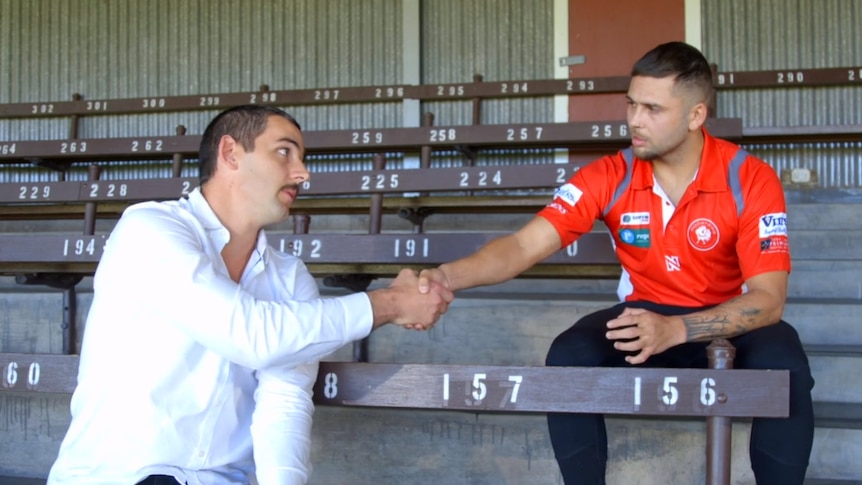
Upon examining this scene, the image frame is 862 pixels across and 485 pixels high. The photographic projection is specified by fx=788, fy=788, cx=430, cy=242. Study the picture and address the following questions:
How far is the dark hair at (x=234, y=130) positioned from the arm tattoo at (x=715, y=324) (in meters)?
0.90

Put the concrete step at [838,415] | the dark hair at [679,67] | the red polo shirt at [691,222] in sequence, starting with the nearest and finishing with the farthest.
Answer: the red polo shirt at [691,222]
the dark hair at [679,67]
the concrete step at [838,415]

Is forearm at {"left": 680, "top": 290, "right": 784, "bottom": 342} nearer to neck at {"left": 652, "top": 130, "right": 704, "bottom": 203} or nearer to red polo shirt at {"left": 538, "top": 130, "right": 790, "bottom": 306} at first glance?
red polo shirt at {"left": 538, "top": 130, "right": 790, "bottom": 306}

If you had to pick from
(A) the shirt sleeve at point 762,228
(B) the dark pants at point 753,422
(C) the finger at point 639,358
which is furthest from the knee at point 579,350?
(A) the shirt sleeve at point 762,228

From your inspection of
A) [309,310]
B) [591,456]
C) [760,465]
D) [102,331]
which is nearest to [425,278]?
[309,310]

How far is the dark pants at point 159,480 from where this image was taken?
48.8 inches

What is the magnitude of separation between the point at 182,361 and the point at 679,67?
49.5 inches

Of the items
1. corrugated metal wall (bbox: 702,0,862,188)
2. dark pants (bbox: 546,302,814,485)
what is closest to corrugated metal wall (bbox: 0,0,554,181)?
corrugated metal wall (bbox: 702,0,862,188)

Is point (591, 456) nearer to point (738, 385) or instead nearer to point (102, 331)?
point (738, 385)

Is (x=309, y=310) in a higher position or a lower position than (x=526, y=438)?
higher

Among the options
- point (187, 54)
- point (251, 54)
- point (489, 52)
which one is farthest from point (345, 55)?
point (187, 54)

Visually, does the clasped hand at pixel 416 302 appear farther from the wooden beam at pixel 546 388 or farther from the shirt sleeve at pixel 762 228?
the shirt sleeve at pixel 762 228

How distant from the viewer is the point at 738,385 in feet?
4.50

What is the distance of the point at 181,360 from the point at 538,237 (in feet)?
2.94

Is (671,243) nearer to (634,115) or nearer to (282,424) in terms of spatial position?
(634,115)
